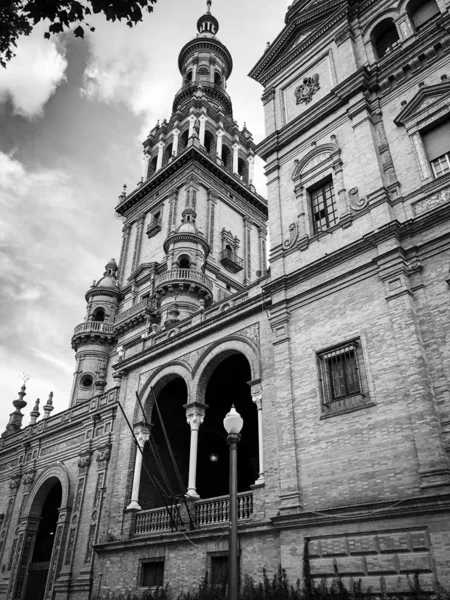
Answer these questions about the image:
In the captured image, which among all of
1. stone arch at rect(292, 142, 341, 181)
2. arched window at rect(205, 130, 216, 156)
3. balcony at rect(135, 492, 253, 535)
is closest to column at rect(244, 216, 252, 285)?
arched window at rect(205, 130, 216, 156)

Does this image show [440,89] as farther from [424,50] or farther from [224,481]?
[224,481]

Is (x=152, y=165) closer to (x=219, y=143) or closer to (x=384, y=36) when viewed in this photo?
(x=219, y=143)

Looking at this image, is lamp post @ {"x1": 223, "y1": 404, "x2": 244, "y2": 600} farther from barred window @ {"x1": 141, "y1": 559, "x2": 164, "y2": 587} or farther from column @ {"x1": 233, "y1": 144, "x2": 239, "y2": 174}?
column @ {"x1": 233, "y1": 144, "x2": 239, "y2": 174}

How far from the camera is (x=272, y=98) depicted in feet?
79.5

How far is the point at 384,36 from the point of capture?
21.4 metres

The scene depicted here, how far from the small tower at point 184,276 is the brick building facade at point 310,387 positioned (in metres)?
9.57

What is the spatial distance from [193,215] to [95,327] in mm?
11691

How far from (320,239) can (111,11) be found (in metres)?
12.0

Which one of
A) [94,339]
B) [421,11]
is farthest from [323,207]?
[94,339]

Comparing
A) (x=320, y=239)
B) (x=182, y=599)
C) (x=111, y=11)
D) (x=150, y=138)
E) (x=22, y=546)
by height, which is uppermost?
(x=150, y=138)

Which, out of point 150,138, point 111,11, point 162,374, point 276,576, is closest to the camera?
point 111,11

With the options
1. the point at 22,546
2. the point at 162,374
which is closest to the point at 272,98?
the point at 162,374

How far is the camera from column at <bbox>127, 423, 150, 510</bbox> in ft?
65.4

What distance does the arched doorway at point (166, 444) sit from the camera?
21172mm
